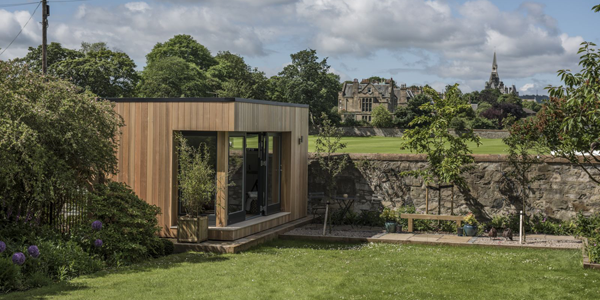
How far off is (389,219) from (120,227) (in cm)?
715

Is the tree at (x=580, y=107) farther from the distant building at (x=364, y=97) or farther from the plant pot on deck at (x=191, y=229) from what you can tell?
the distant building at (x=364, y=97)

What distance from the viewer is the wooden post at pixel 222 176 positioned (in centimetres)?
1304

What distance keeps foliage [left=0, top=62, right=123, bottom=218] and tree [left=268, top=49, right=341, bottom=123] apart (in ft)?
194

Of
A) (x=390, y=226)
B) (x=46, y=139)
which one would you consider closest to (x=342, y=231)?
(x=390, y=226)

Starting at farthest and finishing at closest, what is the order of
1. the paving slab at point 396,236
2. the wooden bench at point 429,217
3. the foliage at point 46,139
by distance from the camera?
the wooden bench at point 429,217 → the paving slab at point 396,236 → the foliage at point 46,139

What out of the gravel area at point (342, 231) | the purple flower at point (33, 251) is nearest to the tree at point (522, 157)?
the gravel area at point (342, 231)

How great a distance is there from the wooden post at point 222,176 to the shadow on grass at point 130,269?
3.84 ft

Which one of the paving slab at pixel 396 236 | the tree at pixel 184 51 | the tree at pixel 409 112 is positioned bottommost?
the paving slab at pixel 396 236

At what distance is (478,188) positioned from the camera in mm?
15539

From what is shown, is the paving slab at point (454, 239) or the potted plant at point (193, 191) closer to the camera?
the potted plant at point (193, 191)

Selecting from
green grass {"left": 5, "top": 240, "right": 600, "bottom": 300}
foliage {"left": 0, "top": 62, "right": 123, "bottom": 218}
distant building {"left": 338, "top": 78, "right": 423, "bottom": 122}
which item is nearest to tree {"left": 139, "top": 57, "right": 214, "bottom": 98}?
distant building {"left": 338, "top": 78, "right": 423, "bottom": 122}

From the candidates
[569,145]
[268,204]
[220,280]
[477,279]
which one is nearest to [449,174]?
[569,145]

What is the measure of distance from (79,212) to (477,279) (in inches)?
301

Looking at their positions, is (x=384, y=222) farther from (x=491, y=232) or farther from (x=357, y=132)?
(x=357, y=132)
